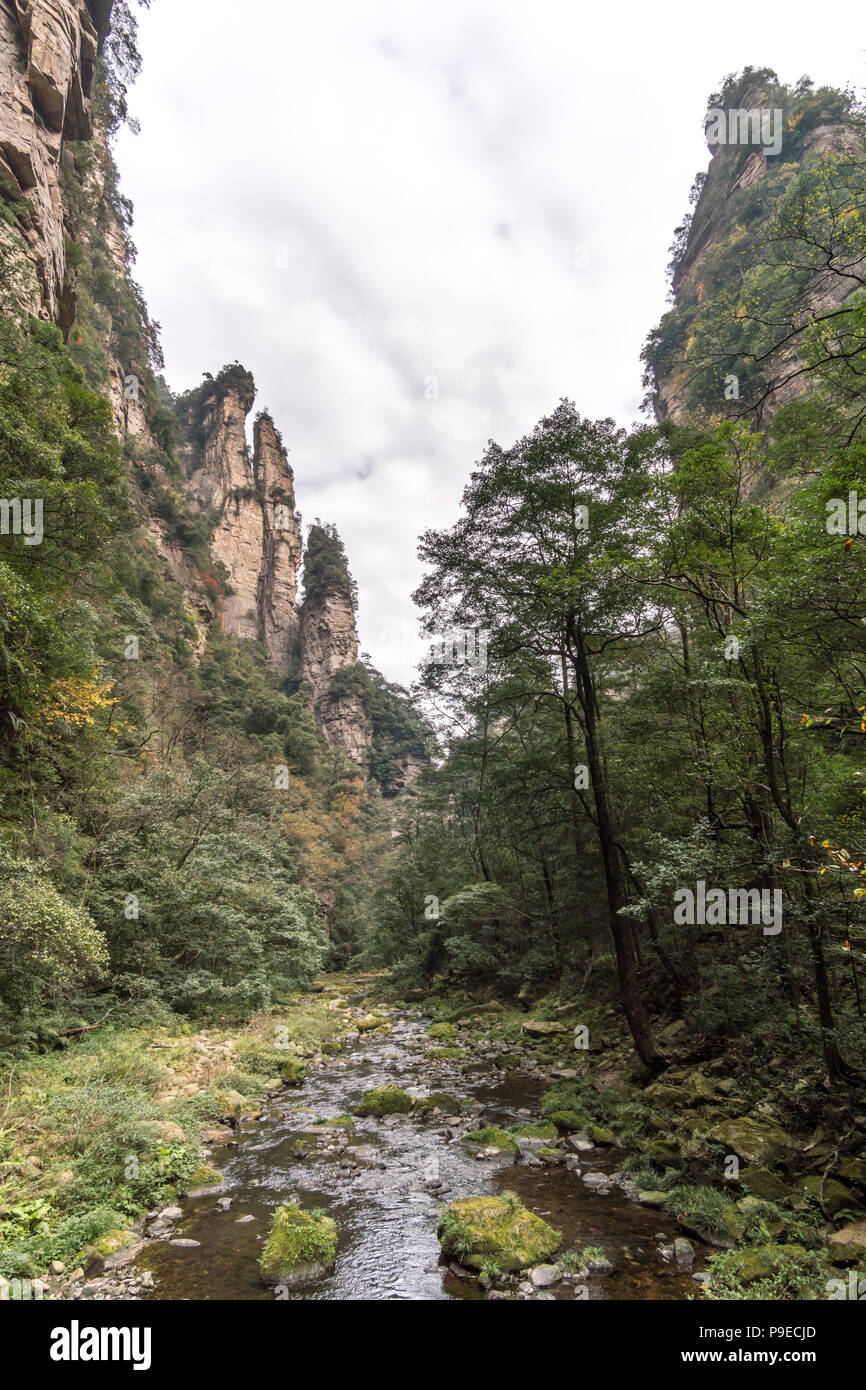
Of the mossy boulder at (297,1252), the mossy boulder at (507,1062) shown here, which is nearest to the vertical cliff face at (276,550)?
the mossy boulder at (507,1062)

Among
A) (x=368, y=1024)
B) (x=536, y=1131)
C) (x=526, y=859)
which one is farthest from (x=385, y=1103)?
(x=526, y=859)

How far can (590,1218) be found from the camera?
232 inches

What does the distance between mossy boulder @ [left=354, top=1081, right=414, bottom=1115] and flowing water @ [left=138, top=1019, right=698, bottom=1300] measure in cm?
37

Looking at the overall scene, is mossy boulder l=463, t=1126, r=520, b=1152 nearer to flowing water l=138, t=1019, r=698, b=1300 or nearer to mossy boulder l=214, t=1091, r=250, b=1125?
flowing water l=138, t=1019, r=698, b=1300

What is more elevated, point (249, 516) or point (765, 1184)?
point (249, 516)

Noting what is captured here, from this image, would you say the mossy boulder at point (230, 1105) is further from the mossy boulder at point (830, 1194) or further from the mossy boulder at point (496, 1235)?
the mossy boulder at point (830, 1194)

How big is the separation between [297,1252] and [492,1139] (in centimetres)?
393

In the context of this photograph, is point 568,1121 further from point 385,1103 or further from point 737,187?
point 737,187

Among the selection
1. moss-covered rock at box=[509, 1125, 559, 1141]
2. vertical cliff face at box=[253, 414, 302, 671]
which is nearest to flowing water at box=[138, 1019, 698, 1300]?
moss-covered rock at box=[509, 1125, 559, 1141]

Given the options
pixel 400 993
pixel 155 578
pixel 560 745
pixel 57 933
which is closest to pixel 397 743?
pixel 155 578

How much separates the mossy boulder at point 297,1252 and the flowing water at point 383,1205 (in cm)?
12

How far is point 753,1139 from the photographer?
20.0 ft

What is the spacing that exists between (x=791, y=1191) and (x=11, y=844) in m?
12.0
